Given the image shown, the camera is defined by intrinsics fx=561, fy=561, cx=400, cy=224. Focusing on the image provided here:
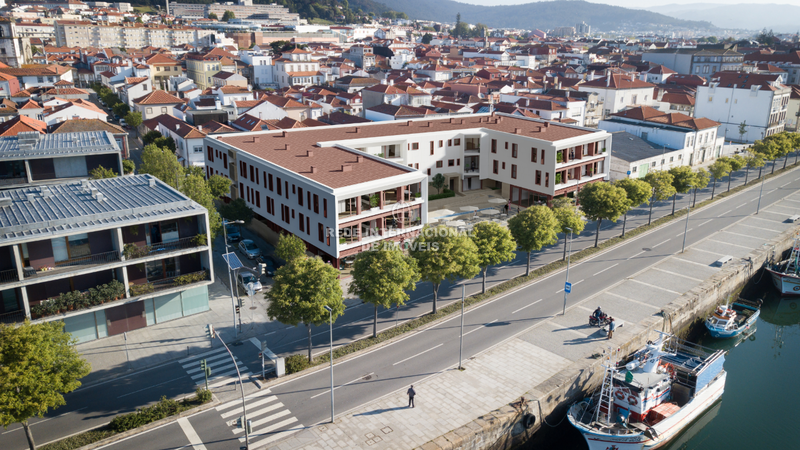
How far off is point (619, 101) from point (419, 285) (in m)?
95.4

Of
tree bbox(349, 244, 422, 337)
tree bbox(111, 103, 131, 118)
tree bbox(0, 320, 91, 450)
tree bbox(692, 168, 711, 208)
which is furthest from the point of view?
tree bbox(111, 103, 131, 118)

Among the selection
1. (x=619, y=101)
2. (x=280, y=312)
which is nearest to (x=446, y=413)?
(x=280, y=312)

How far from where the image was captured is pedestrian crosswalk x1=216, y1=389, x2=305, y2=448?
31.4 meters

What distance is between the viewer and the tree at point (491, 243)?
1833 inches

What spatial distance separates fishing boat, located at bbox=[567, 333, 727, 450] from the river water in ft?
4.21

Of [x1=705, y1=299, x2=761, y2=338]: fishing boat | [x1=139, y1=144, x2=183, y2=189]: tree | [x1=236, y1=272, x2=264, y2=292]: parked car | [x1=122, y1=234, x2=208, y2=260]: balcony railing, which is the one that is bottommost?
[x1=705, y1=299, x2=761, y2=338]: fishing boat

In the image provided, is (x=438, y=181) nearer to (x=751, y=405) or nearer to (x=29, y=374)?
(x=751, y=405)

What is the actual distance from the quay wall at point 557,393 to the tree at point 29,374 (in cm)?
1962

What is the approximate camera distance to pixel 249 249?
56.9 m

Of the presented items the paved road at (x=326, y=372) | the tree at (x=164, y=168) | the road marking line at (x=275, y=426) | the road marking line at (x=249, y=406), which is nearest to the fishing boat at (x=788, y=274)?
the paved road at (x=326, y=372)

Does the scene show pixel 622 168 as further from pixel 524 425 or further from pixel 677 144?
pixel 524 425

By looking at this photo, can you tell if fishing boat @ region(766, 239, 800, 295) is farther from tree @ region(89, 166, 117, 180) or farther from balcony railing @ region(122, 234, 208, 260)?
tree @ region(89, 166, 117, 180)

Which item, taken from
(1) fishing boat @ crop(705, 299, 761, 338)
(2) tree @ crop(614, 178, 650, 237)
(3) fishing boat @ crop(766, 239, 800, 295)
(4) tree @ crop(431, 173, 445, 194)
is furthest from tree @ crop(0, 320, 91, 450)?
(3) fishing boat @ crop(766, 239, 800, 295)

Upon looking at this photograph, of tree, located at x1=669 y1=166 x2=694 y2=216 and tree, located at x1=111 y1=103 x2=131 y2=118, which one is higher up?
tree, located at x1=111 y1=103 x2=131 y2=118
